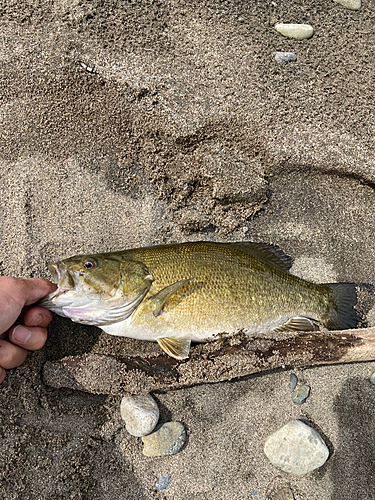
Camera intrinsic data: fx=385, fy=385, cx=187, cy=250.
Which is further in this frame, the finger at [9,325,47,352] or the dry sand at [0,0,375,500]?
the dry sand at [0,0,375,500]

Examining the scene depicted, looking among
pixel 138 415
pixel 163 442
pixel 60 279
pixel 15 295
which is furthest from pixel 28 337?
pixel 163 442

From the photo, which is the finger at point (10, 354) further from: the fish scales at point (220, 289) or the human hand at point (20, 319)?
the fish scales at point (220, 289)

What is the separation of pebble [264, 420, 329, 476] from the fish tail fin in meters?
1.01

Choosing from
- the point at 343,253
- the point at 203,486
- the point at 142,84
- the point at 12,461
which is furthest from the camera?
the point at 343,253

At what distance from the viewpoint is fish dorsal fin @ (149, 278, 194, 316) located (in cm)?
324

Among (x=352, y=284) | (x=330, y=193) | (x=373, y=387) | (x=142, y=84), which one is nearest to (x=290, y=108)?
(x=330, y=193)

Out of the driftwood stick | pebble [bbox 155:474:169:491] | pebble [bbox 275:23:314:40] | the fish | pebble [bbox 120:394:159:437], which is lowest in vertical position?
pebble [bbox 155:474:169:491]

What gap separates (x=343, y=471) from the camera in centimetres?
349

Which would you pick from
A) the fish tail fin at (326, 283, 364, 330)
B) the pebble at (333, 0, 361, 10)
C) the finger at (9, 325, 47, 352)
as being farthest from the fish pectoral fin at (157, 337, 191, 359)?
the pebble at (333, 0, 361, 10)

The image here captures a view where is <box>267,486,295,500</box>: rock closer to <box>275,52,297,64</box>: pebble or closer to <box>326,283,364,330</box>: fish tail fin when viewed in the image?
<box>326,283,364,330</box>: fish tail fin

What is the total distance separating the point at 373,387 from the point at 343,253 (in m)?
1.33

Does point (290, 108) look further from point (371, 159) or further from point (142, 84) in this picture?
point (142, 84)

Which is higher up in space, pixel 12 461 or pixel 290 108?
pixel 290 108

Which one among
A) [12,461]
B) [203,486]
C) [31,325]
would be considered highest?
[31,325]
